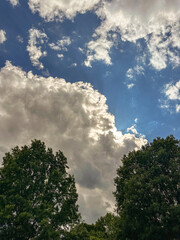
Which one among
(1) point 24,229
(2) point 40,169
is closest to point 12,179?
(2) point 40,169

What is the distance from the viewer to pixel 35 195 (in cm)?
2241

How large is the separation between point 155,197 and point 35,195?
15065 millimetres

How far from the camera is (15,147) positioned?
26891 mm

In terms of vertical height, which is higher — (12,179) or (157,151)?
(157,151)

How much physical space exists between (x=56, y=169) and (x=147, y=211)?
12.9m

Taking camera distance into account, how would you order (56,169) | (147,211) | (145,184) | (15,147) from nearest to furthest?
(147,211) < (145,184) < (56,169) < (15,147)

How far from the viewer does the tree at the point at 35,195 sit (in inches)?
766

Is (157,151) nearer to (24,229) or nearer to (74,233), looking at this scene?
(74,233)

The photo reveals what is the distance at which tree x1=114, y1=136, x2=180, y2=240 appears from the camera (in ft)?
68.2

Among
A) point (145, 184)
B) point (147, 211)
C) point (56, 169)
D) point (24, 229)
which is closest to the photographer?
point (24, 229)

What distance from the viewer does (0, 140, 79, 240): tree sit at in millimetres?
19453

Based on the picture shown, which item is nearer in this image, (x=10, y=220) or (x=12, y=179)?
(x=10, y=220)

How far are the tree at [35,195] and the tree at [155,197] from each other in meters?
7.31

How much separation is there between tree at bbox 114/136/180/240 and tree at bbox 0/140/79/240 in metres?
7.31
